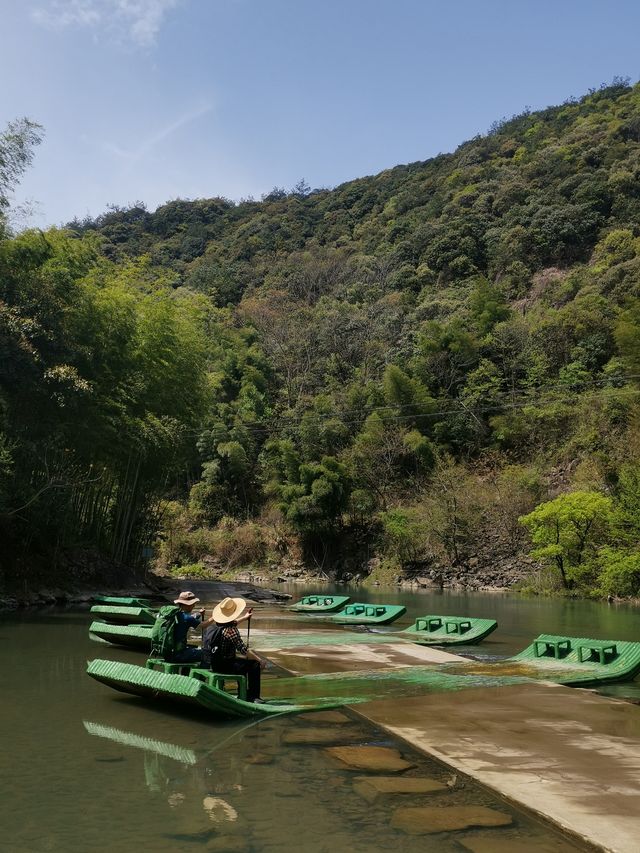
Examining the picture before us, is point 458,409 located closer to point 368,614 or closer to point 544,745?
point 368,614

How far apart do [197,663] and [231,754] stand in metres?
2.04

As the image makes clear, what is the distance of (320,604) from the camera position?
691 inches

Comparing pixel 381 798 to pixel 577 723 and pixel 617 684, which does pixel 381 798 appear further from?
pixel 617 684

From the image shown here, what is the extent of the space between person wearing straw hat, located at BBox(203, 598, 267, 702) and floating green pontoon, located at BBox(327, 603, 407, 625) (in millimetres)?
8328

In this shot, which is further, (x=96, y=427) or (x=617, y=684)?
(x=96, y=427)

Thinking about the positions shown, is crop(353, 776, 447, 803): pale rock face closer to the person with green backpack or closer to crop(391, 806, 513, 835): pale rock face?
crop(391, 806, 513, 835): pale rock face

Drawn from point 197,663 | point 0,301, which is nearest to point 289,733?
point 197,663

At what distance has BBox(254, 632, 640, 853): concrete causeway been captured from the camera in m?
3.90

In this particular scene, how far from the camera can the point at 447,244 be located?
54.0 meters

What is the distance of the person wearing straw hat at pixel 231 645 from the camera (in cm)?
645

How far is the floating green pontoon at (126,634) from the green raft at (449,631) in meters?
4.20

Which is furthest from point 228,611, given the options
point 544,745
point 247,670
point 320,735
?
point 544,745

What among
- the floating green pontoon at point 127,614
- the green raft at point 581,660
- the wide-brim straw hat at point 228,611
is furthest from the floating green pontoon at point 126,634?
the green raft at point 581,660

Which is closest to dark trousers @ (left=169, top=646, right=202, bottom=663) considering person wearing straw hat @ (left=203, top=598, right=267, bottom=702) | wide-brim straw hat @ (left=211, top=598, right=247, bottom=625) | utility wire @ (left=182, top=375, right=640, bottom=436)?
person wearing straw hat @ (left=203, top=598, right=267, bottom=702)
